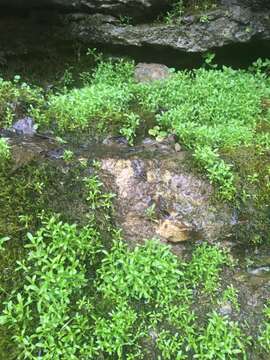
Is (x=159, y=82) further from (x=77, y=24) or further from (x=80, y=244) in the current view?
(x=80, y=244)

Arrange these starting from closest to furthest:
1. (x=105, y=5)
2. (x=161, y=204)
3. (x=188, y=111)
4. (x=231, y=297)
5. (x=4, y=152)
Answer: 1. (x=231, y=297)
2. (x=4, y=152)
3. (x=161, y=204)
4. (x=188, y=111)
5. (x=105, y=5)

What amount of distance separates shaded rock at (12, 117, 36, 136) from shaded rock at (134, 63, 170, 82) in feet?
6.03

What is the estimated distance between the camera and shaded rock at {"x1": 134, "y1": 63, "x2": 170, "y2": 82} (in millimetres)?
5680

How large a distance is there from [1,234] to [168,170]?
1709mm

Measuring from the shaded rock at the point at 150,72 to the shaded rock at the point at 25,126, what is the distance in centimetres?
→ 184

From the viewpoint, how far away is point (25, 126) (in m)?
4.46

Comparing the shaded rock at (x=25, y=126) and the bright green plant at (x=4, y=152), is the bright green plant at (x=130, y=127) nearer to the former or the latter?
the shaded rock at (x=25, y=126)

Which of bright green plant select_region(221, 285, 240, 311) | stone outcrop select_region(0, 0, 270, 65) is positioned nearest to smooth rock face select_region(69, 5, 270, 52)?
stone outcrop select_region(0, 0, 270, 65)

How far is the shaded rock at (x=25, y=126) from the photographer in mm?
4398

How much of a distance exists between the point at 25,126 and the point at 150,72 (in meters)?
2.15

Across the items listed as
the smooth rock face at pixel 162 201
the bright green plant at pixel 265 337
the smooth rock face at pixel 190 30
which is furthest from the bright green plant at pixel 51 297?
the smooth rock face at pixel 190 30

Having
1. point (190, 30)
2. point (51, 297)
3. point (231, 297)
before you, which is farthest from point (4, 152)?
point (190, 30)

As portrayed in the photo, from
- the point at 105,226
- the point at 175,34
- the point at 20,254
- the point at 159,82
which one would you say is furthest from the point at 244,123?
the point at 20,254

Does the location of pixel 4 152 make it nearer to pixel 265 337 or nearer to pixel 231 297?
pixel 231 297
